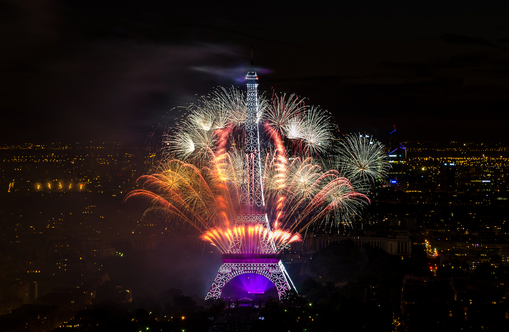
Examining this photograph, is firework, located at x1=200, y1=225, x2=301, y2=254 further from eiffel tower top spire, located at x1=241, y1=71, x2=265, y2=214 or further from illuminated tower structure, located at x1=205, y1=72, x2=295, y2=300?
eiffel tower top spire, located at x1=241, y1=71, x2=265, y2=214

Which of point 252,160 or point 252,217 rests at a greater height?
point 252,160

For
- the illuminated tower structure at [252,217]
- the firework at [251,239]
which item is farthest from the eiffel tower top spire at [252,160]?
the firework at [251,239]

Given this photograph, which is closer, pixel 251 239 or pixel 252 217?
pixel 252 217

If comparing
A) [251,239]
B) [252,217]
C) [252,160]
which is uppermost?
[252,160]

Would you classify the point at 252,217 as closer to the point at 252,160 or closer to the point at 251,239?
the point at 251,239

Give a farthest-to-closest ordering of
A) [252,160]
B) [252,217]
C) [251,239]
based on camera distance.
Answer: [251,239]
[252,217]
[252,160]

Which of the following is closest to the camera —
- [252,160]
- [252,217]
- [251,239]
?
[252,160]

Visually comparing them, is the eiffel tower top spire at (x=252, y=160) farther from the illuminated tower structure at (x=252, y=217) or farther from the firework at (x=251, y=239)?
the firework at (x=251, y=239)

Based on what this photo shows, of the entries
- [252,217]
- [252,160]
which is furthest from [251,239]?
[252,160]

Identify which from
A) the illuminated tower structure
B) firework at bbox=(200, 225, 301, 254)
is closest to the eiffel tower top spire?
the illuminated tower structure
